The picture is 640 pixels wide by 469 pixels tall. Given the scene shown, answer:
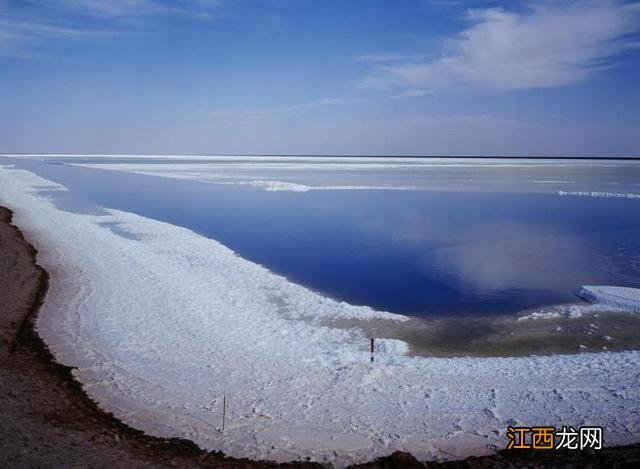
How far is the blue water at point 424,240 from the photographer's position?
448 inches

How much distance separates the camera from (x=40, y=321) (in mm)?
9266

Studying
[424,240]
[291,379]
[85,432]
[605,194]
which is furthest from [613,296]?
[605,194]

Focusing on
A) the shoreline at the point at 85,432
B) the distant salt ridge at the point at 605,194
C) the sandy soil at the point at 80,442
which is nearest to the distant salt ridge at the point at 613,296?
the sandy soil at the point at 80,442

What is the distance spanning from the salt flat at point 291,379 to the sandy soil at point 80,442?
0.21m

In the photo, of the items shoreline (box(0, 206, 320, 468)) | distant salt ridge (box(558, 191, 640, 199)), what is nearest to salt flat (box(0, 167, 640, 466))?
shoreline (box(0, 206, 320, 468))

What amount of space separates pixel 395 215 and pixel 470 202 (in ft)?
22.9

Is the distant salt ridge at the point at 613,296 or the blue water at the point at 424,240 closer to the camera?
the distant salt ridge at the point at 613,296

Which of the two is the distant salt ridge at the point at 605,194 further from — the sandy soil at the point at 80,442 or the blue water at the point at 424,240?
the sandy soil at the point at 80,442

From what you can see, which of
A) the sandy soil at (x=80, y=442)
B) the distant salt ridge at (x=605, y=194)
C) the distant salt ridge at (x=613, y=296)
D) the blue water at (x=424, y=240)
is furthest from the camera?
the distant salt ridge at (x=605, y=194)

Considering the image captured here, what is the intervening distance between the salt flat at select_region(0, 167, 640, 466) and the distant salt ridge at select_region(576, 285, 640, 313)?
2.45m

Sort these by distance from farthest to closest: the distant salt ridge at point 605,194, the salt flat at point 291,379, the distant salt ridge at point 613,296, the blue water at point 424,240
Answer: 1. the distant salt ridge at point 605,194
2. the blue water at point 424,240
3. the distant salt ridge at point 613,296
4. the salt flat at point 291,379

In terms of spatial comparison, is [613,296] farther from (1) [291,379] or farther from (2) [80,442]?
(2) [80,442]

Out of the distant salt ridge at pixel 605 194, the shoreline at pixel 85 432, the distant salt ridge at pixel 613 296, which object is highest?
the distant salt ridge at pixel 605 194

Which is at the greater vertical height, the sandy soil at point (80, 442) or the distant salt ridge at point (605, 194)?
the distant salt ridge at point (605, 194)
